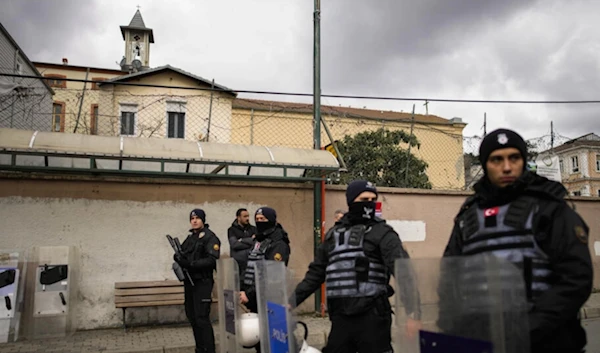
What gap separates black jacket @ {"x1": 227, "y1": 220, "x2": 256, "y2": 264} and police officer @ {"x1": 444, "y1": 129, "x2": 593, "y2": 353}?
4.23m

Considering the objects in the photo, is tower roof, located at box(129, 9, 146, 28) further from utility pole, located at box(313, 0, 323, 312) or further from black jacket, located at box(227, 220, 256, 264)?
black jacket, located at box(227, 220, 256, 264)

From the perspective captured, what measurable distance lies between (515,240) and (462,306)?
15.6 inches

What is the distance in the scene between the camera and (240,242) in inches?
276

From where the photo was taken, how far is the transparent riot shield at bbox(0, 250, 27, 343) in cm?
766

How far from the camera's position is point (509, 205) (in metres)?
2.33

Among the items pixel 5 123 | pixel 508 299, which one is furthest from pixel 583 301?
pixel 5 123

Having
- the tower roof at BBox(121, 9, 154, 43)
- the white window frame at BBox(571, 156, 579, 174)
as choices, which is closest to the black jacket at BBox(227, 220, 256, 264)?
the white window frame at BBox(571, 156, 579, 174)

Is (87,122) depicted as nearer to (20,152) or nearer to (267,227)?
(20,152)

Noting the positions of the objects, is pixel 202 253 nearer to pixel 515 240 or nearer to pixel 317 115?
pixel 515 240

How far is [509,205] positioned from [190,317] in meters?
4.64

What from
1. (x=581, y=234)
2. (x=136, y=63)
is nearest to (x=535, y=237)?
(x=581, y=234)

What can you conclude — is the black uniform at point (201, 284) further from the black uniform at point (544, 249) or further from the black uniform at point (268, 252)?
the black uniform at point (544, 249)

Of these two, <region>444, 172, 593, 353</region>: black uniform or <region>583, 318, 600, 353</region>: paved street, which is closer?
<region>444, 172, 593, 353</region>: black uniform

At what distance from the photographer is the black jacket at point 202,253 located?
599cm
